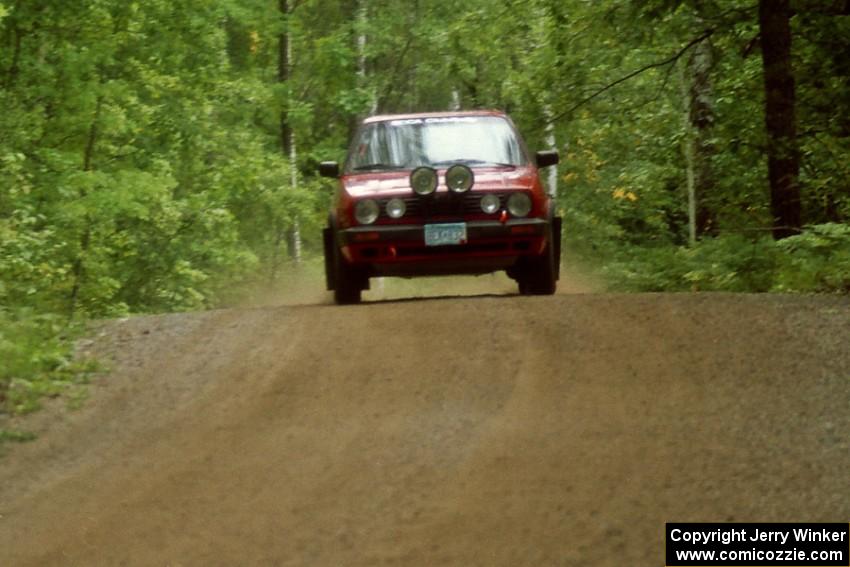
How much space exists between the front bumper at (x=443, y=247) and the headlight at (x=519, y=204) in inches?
3.5

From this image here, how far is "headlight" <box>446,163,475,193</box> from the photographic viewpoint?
11.8 m

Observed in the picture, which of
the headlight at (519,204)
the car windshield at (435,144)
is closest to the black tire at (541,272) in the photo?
the headlight at (519,204)

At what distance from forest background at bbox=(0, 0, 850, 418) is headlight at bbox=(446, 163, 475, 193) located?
10.4 ft

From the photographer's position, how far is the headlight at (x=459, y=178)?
11758 mm

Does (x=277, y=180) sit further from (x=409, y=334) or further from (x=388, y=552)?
(x=388, y=552)

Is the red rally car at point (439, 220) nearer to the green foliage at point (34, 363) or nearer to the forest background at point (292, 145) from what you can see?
the forest background at point (292, 145)

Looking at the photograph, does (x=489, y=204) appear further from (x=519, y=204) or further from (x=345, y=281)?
(x=345, y=281)

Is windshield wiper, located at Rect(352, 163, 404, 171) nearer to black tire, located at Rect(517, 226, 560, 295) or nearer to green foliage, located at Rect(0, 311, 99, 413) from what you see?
black tire, located at Rect(517, 226, 560, 295)

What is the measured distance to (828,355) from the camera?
27.6ft

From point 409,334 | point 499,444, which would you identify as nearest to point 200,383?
point 409,334

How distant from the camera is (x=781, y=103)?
1496cm

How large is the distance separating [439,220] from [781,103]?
5179 mm

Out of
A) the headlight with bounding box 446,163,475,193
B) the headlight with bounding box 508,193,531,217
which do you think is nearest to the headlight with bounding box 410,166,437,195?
the headlight with bounding box 446,163,475,193
